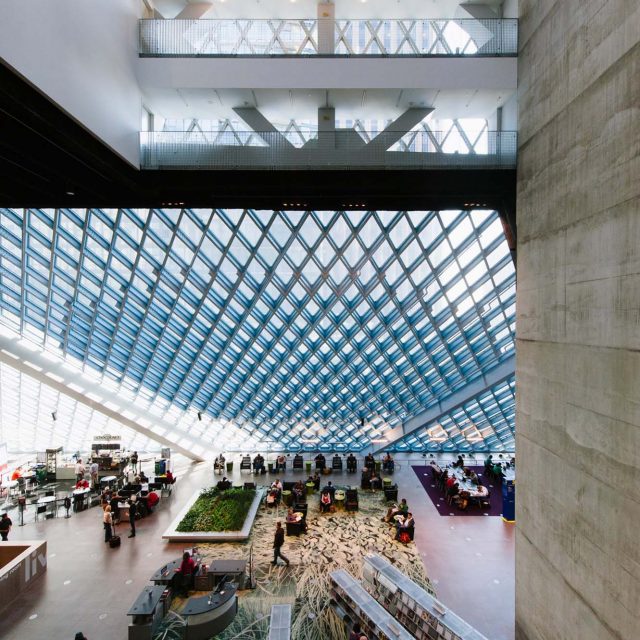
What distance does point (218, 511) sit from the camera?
16.9 meters

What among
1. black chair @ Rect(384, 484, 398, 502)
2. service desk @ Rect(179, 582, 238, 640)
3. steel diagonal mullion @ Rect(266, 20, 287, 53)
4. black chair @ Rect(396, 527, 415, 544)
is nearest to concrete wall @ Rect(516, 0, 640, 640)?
steel diagonal mullion @ Rect(266, 20, 287, 53)

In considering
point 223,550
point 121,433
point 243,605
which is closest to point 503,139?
point 243,605

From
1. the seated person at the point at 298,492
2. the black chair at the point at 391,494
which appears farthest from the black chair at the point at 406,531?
the seated person at the point at 298,492

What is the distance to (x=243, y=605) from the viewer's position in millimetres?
11289

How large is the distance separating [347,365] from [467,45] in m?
17.0

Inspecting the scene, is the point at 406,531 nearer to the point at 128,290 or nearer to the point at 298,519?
the point at 298,519

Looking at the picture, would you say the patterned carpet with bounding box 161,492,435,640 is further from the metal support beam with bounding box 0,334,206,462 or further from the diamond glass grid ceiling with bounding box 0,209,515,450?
the metal support beam with bounding box 0,334,206,462

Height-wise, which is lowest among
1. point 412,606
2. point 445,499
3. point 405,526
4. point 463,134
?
point 445,499

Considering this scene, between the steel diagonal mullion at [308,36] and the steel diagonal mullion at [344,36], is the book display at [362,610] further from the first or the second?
the steel diagonal mullion at [308,36]

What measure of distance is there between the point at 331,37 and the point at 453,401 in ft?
63.0

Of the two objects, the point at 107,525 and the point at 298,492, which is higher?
the point at 107,525

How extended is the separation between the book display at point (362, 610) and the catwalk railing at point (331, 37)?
521 inches

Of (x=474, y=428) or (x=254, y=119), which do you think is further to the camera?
(x=474, y=428)

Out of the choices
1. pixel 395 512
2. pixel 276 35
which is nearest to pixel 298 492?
pixel 395 512
